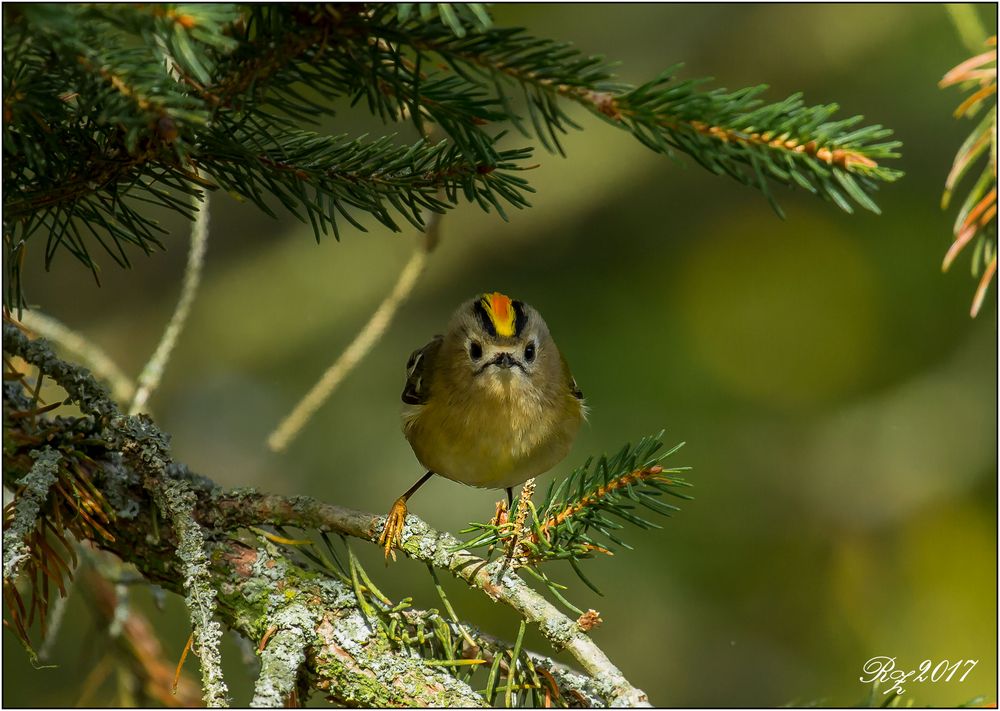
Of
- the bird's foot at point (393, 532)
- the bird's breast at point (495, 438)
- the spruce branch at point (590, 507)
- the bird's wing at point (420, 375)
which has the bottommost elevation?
the spruce branch at point (590, 507)

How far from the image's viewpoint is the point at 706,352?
3486 mm

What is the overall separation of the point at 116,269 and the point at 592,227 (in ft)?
5.92

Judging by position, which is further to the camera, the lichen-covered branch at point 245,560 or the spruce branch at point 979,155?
the lichen-covered branch at point 245,560

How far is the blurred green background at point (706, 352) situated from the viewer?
3.13m

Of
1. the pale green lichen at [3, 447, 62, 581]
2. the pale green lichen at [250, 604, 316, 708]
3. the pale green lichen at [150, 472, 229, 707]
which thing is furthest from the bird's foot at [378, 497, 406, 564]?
the pale green lichen at [3, 447, 62, 581]

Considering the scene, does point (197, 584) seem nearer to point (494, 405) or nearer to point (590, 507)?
point (590, 507)

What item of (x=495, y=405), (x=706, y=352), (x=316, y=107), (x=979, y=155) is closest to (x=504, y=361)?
(x=495, y=405)

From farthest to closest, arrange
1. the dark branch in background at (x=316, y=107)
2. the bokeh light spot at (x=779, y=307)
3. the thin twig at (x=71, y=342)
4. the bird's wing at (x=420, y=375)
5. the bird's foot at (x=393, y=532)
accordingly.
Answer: the bokeh light spot at (x=779, y=307) → the bird's wing at (x=420, y=375) → the thin twig at (x=71, y=342) → the bird's foot at (x=393, y=532) → the dark branch in background at (x=316, y=107)

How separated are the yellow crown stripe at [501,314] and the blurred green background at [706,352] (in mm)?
1318

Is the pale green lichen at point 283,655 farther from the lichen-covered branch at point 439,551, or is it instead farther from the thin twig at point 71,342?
the thin twig at point 71,342

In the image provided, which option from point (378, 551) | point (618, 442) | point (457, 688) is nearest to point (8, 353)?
point (457, 688)

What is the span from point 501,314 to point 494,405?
0.21 meters

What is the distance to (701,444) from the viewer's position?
339cm

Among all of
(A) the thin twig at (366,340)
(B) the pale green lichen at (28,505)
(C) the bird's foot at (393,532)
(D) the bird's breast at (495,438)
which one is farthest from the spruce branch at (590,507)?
(A) the thin twig at (366,340)
